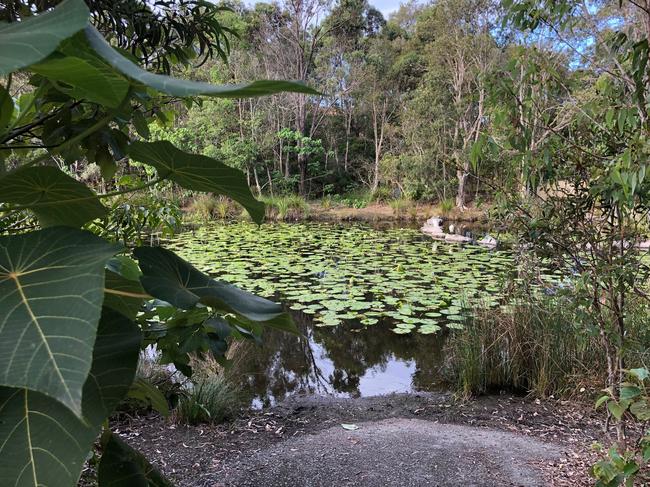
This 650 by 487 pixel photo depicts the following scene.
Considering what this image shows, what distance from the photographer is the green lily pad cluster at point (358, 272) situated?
15.1 feet

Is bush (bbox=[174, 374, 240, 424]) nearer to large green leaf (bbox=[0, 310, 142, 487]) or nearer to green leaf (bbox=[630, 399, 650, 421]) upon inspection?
green leaf (bbox=[630, 399, 650, 421])

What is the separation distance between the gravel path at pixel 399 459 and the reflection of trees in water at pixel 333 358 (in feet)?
3.00

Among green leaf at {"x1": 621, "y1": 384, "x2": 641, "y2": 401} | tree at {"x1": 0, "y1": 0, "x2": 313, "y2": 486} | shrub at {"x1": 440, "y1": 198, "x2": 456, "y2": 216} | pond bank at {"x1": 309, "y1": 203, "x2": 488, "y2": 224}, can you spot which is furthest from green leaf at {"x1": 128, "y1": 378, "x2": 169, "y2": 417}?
shrub at {"x1": 440, "y1": 198, "x2": 456, "y2": 216}

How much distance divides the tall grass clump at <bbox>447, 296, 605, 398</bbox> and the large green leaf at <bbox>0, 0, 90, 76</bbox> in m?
3.09

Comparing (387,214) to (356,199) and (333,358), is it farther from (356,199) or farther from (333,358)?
(333,358)

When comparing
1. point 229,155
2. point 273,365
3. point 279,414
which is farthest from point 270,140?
point 279,414

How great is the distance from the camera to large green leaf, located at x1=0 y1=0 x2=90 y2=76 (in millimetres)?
210

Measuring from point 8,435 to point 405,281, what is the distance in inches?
216

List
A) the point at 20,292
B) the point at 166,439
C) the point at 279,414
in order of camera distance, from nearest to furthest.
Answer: the point at 20,292 → the point at 166,439 → the point at 279,414

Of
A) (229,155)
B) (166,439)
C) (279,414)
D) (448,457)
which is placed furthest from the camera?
(229,155)

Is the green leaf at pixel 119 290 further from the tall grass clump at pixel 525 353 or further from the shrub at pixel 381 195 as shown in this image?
the shrub at pixel 381 195

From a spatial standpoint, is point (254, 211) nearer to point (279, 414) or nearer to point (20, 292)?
point (20, 292)

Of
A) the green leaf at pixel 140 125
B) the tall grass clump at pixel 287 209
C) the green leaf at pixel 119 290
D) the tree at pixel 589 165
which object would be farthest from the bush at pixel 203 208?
the green leaf at pixel 119 290

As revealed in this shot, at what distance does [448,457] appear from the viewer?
7.25ft
